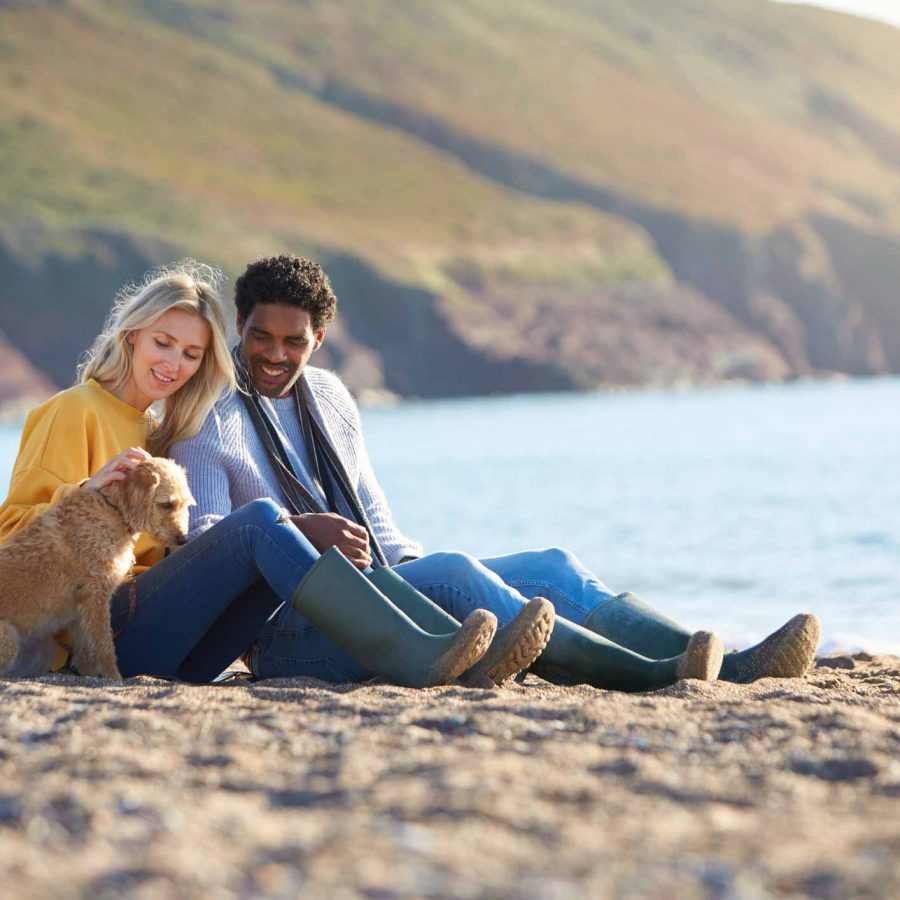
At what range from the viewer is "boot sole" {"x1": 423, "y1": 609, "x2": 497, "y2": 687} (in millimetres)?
4898

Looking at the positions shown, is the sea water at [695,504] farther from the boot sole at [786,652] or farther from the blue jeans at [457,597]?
the blue jeans at [457,597]

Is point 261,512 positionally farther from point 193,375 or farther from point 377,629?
point 193,375

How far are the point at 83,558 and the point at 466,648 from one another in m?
1.42

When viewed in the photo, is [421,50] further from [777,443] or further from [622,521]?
[622,521]

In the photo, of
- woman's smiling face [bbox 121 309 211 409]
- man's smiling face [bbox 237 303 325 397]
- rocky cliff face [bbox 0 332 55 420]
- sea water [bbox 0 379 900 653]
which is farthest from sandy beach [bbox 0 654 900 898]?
rocky cliff face [bbox 0 332 55 420]

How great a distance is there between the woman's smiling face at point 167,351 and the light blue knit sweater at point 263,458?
0.20 metres


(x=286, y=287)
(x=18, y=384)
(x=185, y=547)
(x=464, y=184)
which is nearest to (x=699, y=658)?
(x=185, y=547)

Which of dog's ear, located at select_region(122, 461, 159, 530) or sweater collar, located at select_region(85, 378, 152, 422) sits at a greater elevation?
sweater collar, located at select_region(85, 378, 152, 422)

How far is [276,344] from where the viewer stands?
579 centimetres

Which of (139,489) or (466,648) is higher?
(139,489)

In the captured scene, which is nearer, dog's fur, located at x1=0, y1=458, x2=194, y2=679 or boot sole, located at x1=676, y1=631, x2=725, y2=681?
dog's fur, located at x1=0, y1=458, x2=194, y2=679

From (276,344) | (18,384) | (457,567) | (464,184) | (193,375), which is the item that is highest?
(464,184)

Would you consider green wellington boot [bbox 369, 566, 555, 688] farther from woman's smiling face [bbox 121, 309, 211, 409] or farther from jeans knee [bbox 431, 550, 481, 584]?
woman's smiling face [bbox 121, 309, 211, 409]

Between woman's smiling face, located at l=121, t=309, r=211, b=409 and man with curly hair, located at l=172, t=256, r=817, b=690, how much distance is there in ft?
0.69
